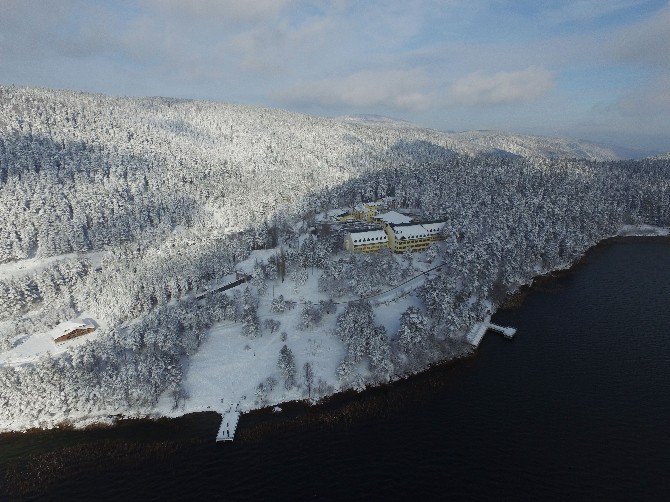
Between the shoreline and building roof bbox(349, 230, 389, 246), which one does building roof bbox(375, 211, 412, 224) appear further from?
the shoreline

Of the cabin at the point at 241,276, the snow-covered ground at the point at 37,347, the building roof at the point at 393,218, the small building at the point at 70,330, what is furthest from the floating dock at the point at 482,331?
the small building at the point at 70,330

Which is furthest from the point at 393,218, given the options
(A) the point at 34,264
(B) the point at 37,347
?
(A) the point at 34,264

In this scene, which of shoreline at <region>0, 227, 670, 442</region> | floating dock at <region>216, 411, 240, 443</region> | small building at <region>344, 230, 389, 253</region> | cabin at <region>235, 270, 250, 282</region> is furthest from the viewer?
small building at <region>344, 230, 389, 253</region>

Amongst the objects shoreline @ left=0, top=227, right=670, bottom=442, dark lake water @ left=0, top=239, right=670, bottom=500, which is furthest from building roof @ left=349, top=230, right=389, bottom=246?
dark lake water @ left=0, top=239, right=670, bottom=500

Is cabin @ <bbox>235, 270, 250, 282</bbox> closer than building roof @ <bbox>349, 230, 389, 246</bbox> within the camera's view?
Yes

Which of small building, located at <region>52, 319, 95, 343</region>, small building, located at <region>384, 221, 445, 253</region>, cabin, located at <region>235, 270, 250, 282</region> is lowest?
small building, located at <region>52, 319, 95, 343</region>

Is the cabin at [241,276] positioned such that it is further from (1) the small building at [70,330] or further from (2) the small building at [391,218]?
(2) the small building at [391,218]
